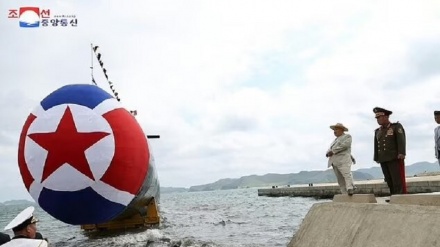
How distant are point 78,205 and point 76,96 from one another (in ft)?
5.04

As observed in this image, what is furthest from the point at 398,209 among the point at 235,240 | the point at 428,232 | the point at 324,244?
the point at 235,240

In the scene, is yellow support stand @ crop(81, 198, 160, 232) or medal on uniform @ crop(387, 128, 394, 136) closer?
medal on uniform @ crop(387, 128, 394, 136)

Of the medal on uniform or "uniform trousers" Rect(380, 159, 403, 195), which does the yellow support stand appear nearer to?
"uniform trousers" Rect(380, 159, 403, 195)

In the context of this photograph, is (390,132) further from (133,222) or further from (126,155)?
(133,222)

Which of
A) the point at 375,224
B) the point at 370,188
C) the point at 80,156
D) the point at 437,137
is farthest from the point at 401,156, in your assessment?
the point at 370,188

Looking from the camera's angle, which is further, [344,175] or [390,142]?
[344,175]

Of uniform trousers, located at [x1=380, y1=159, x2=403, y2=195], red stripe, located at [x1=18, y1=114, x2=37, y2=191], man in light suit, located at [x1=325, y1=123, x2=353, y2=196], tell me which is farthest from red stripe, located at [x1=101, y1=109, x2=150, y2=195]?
uniform trousers, located at [x1=380, y1=159, x2=403, y2=195]

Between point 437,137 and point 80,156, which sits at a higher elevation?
point 437,137

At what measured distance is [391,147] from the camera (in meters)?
6.38

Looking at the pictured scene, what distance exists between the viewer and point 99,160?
554 centimetres

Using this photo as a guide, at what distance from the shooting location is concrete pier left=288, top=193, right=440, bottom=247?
11.8 feet

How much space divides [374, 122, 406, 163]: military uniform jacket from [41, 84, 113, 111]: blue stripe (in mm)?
4278

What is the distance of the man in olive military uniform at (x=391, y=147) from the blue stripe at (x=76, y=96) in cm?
422

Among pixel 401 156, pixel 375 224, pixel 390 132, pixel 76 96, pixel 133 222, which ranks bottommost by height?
pixel 133 222
